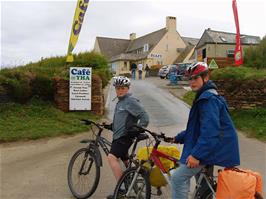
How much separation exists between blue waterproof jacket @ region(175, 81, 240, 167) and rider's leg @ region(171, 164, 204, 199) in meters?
0.19

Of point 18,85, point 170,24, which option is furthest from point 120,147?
point 170,24

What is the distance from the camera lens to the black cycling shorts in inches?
185

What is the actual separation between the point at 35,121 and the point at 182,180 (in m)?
7.46

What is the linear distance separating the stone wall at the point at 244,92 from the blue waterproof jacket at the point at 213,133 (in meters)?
8.18

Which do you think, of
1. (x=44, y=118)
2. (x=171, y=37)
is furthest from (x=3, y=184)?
(x=171, y=37)

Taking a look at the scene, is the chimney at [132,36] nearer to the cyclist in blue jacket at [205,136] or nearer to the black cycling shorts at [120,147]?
the black cycling shorts at [120,147]

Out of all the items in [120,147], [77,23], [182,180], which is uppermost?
[77,23]

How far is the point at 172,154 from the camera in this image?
445 centimetres

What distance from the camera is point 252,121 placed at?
10.7 meters

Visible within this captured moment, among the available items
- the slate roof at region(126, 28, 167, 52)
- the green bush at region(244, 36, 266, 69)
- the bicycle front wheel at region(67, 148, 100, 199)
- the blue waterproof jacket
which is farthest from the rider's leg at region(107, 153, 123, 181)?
the slate roof at region(126, 28, 167, 52)

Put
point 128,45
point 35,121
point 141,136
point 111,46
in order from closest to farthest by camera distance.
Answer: point 141,136 < point 35,121 < point 111,46 < point 128,45

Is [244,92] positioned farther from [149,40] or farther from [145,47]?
[149,40]

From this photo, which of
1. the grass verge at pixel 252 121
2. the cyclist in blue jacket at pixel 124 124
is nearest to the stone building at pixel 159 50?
the grass verge at pixel 252 121

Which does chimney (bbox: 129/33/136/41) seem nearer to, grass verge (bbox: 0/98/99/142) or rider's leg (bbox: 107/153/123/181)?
grass verge (bbox: 0/98/99/142)
